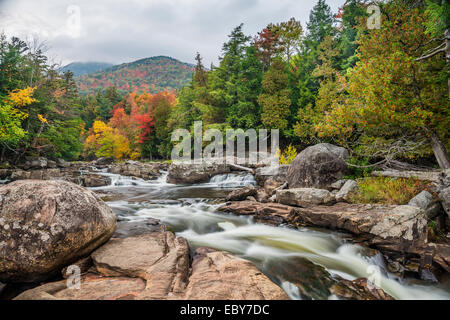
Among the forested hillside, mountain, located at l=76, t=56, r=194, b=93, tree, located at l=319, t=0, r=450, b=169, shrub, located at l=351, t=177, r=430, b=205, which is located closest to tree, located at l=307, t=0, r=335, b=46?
the forested hillside

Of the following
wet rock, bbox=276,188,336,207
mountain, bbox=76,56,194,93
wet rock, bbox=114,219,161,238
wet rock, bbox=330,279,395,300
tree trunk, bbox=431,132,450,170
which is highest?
mountain, bbox=76,56,194,93

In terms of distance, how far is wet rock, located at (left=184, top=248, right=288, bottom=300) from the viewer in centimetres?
242

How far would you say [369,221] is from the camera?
183 inches

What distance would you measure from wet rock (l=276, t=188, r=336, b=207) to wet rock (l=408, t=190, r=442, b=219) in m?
1.95

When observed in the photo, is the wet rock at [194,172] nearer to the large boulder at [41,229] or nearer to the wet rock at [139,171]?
the wet rock at [139,171]

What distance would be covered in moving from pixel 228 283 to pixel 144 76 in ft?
519

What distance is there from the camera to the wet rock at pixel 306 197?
6295 mm

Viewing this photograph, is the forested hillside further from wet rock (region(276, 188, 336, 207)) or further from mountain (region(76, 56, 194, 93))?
mountain (region(76, 56, 194, 93))

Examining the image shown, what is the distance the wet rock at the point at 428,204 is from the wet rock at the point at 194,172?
1126cm

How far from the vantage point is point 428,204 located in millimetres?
5023

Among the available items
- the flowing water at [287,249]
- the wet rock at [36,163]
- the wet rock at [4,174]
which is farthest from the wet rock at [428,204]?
the wet rock at [36,163]

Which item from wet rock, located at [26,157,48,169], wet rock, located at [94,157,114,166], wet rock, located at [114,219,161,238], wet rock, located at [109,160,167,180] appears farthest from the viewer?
wet rock, located at [94,157,114,166]
